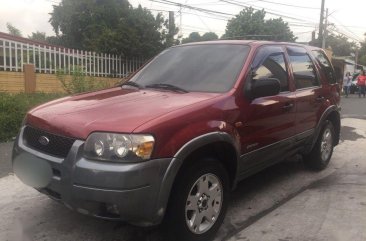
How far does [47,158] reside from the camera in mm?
3400

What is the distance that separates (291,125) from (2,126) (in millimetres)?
5095

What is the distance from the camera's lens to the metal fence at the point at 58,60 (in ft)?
37.4

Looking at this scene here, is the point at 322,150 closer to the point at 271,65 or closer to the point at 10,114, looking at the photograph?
the point at 271,65

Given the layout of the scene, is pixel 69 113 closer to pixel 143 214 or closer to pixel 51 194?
pixel 51 194

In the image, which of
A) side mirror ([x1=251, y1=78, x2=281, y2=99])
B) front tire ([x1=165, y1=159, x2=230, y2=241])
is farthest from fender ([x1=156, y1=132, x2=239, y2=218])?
side mirror ([x1=251, y1=78, x2=281, y2=99])

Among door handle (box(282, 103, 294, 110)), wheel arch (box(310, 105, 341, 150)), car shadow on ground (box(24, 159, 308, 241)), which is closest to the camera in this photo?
car shadow on ground (box(24, 159, 308, 241))

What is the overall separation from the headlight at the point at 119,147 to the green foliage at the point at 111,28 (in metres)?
12.6

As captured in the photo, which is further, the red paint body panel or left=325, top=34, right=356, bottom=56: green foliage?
left=325, top=34, right=356, bottom=56: green foliage

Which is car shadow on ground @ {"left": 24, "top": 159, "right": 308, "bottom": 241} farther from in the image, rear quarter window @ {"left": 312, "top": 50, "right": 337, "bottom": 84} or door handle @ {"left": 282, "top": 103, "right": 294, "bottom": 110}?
rear quarter window @ {"left": 312, "top": 50, "right": 337, "bottom": 84}

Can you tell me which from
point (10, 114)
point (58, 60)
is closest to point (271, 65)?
point (10, 114)

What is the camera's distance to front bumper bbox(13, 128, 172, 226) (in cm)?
306

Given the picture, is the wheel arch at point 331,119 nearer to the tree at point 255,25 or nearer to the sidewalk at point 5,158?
the sidewalk at point 5,158

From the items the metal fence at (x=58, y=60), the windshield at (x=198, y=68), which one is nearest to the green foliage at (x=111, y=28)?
the metal fence at (x=58, y=60)

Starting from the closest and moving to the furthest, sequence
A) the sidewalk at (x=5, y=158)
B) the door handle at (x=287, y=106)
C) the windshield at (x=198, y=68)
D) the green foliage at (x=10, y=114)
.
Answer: the windshield at (x=198, y=68) → the door handle at (x=287, y=106) → the sidewalk at (x=5, y=158) → the green foliage at (x=10, y=114)
